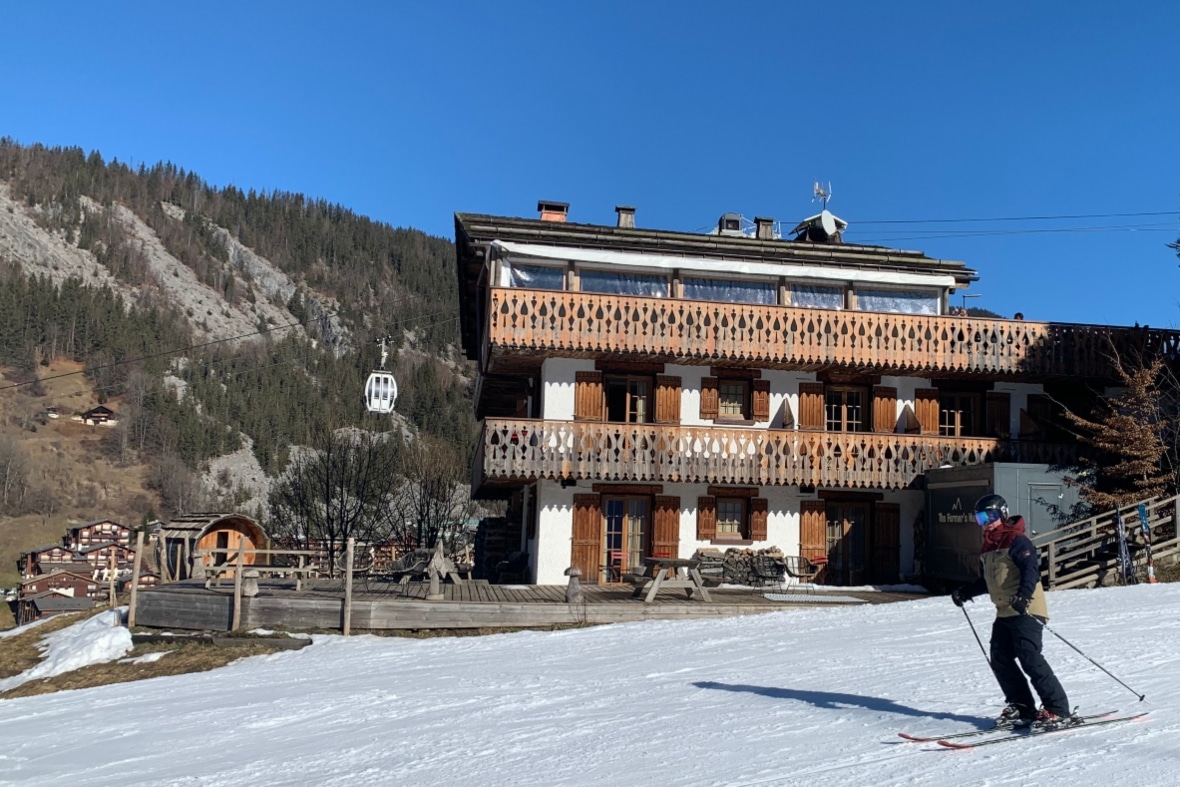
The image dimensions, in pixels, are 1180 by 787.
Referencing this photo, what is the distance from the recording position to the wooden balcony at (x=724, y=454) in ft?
76.3

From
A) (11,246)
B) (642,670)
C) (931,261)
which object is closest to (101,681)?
(642,670)

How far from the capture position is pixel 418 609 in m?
18.7

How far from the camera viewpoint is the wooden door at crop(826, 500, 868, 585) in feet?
82.8

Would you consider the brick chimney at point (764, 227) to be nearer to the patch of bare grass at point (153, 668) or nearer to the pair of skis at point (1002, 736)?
the patch of bare grass at point (153, 668)

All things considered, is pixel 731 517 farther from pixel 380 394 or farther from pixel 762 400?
pixel 380 394

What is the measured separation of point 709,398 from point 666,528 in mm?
3192

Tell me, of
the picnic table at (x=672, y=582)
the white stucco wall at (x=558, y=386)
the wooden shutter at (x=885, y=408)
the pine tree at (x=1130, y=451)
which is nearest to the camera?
the picnic table at (x=672, y=582)

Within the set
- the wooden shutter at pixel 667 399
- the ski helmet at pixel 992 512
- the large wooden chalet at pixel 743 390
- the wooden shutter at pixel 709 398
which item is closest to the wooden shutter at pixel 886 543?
the large wooden chalet at pixel 743 390

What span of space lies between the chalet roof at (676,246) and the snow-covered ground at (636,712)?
37.2 ft

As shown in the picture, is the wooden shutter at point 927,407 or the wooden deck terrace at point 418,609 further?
the wooden shutter at point 927,407

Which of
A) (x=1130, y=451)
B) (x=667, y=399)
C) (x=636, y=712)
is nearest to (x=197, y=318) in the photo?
(x=667, y=399)

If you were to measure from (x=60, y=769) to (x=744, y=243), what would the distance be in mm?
20458

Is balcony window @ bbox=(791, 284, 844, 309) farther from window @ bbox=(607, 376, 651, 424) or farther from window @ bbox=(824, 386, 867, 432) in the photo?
window @ bbox=(607, 376, 651, 424)

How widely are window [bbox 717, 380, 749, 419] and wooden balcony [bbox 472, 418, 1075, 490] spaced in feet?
3.71
